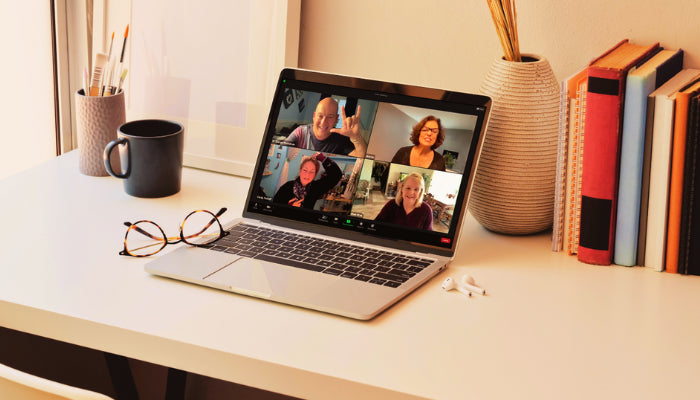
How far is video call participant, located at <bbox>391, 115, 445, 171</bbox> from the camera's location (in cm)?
115

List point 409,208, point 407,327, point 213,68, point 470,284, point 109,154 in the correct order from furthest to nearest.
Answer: point 213,68 < point 109,154 < point 409,208 < point 470,284 < point 407,327

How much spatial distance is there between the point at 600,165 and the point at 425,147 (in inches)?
9.7

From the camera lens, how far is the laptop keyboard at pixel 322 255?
1.04m

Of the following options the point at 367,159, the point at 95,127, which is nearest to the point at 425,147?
the point at 367,159

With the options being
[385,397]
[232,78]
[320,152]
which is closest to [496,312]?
[385,397]

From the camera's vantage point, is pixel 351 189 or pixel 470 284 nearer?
pixel 470 284

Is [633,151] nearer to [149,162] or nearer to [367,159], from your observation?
[367,159]

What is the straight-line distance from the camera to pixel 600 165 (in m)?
1.09

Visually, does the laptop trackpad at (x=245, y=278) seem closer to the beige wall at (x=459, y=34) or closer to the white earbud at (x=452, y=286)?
the white earbud at (x=452, y=286)

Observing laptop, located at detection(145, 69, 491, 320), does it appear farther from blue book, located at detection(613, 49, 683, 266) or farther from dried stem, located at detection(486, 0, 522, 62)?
blue book, located at detection(613, 49, 683, 266)

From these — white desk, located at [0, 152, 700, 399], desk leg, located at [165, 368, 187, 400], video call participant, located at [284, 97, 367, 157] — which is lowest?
desk leg, located at [165, 368, 187, 400]

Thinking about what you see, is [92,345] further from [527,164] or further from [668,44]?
[668,44]

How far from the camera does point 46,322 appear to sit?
924 millimetres

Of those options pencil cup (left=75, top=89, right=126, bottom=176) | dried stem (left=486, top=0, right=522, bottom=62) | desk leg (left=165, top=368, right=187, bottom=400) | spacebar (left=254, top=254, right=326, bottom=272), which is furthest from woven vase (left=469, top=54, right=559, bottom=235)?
pencil cup (left=75, top=89, right=126, bottom=176)
